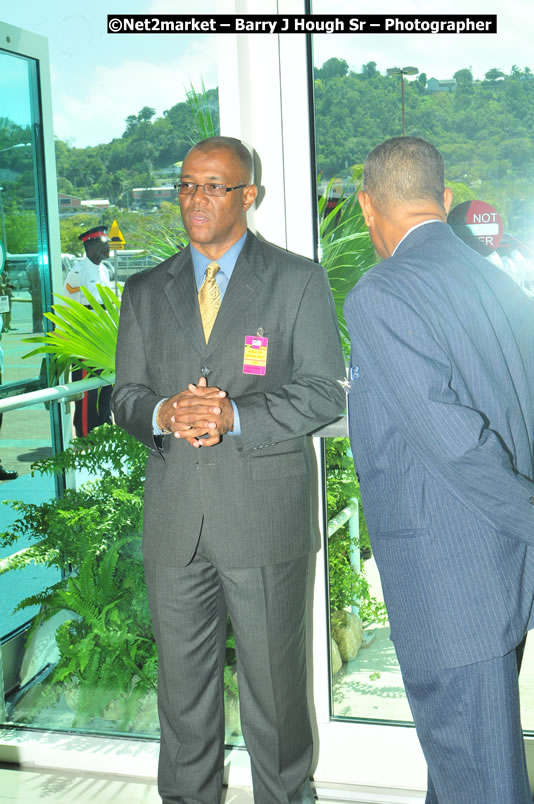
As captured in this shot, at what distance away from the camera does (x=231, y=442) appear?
2.17m

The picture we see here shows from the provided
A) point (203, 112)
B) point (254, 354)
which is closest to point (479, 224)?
point (254, 354)

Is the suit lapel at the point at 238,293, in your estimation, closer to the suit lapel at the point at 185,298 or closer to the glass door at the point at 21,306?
the suit lapel at the point at 185,298

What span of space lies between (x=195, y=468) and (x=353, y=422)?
630 millimetres

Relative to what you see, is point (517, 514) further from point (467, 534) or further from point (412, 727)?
point (412, 727)

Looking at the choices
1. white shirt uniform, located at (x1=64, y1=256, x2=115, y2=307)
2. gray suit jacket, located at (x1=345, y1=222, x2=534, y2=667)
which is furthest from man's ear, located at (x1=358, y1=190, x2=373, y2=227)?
white shirt uniform, located at (x1=64, y1=256, x2=115, y2=307)

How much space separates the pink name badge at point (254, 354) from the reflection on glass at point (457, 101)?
2.41 ft

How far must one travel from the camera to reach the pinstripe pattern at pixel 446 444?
1.51m

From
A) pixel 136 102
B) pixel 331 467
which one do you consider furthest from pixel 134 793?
pixel 136 102

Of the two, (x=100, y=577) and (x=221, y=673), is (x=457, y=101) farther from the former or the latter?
(x=100, y=577)

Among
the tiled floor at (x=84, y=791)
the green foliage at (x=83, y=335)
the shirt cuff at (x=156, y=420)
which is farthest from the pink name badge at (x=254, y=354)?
the tiled floor at (x=84, y=791)

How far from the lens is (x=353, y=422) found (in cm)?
169

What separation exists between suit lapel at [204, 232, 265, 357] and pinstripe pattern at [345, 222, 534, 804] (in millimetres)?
590

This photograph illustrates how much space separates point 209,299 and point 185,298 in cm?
7

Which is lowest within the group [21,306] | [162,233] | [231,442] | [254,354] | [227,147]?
[231,442]
